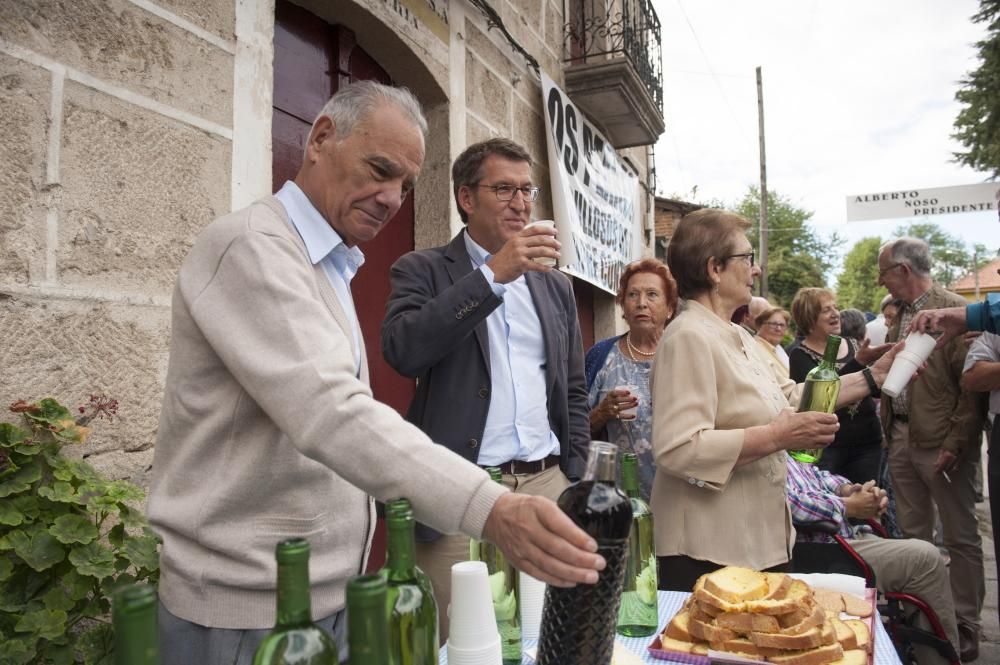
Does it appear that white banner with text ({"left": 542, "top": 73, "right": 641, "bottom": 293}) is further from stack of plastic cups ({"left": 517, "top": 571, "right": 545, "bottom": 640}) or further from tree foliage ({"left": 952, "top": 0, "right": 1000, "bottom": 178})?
tree foliage ({"left": 952, "top": 0, "right": 1000, "bottom": 178})

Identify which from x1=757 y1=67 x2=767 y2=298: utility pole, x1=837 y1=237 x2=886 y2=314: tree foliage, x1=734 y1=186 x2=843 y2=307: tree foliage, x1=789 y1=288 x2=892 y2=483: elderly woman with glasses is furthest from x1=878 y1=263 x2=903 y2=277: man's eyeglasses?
x1=837 y1=237 x2=886 y2=314: tree foliage

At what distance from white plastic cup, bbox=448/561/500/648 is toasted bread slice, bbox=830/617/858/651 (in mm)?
770

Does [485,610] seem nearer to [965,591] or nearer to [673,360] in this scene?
[673,360]

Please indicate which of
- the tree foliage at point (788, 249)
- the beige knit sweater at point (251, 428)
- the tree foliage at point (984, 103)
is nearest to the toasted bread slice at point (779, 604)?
the beige knit sweater at point (251, 428)

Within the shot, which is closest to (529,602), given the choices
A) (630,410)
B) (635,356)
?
(630,410)

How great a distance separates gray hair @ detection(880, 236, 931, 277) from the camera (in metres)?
4.20

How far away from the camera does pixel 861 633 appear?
1.42 meters

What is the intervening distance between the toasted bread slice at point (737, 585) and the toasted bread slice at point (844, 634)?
0.49 feet

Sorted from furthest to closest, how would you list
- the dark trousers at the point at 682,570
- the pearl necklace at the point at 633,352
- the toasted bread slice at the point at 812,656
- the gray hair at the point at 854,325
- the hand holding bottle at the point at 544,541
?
the gray hair at the point at 854,325, the pearl necklace at the point at 633,352, the dark trousers at the point at 682,570, the toasted bread slice at the point at 812,656, the hand holding bottle at the point at 544,541

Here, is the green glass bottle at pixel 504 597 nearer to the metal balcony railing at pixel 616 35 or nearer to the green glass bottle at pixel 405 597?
the green glass bottle at pixel 405 597

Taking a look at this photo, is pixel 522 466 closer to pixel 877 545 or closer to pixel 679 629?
pixel 679 629

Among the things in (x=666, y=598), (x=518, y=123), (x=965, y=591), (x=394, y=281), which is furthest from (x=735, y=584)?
(x=518, y=123)

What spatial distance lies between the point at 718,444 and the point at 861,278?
7339 cm

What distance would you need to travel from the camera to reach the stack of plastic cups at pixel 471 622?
1.02 meters
